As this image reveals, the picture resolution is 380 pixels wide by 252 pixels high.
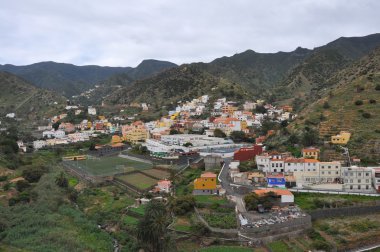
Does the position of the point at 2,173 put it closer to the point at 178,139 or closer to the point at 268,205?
the point at 178,139

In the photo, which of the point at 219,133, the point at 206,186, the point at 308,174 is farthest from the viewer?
the point at 219,133

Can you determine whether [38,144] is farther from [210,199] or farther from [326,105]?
[326,105]

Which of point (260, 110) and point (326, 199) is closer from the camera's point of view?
point (326, 199)

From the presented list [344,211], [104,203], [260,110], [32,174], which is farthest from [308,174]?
[260,110]

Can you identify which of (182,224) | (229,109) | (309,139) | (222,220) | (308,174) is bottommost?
(182,224)

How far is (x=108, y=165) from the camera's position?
2036 inches

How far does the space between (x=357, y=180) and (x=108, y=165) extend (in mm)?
30762

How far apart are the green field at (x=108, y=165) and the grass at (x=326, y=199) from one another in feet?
72.4

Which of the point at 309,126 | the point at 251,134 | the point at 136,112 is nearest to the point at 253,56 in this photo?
the point at 136,112

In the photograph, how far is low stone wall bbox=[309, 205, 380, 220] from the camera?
29084 mm

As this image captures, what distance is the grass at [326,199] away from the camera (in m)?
30.0

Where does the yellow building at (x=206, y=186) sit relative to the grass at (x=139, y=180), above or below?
above

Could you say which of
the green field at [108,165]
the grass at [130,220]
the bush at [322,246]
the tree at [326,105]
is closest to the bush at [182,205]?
the grass at [130,220]

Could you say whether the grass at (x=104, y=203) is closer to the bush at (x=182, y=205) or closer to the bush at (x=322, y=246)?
the bush at (x=182, y=205)
